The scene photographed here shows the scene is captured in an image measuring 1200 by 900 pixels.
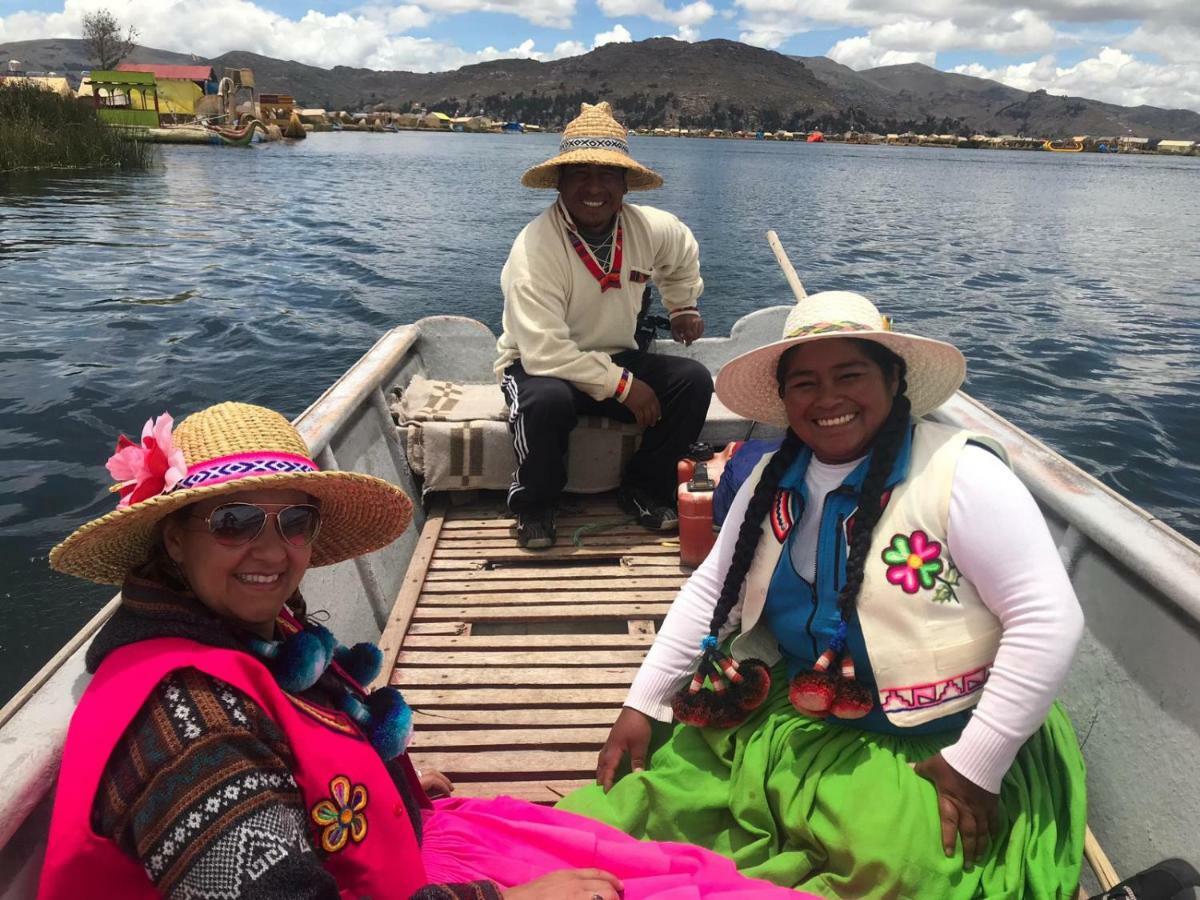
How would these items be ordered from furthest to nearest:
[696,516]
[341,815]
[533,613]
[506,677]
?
[696,516] → [533,613] → [506,677] → [341,815]

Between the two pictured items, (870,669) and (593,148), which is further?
(593,148)

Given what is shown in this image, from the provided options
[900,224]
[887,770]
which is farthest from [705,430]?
[900,224]

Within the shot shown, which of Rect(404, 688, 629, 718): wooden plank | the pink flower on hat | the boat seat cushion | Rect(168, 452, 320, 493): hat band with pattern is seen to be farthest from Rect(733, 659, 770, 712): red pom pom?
the boat seat cushion

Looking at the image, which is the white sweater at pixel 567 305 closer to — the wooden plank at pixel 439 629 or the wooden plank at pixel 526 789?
the wooden plank at pixel 439 629

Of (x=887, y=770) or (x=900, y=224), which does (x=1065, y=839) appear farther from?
(x=900, y=224)

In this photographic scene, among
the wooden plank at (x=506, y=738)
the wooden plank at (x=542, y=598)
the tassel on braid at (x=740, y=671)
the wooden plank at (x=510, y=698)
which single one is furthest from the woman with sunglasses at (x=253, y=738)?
the wooden plank at (x=542, y=598)

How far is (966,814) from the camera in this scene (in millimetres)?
1641

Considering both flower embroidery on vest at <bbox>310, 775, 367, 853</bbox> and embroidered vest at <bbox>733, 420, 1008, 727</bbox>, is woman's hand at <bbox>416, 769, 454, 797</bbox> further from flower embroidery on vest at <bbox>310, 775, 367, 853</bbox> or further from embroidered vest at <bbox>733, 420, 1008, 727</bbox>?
embroidered vest at <bbox>733, 420, 1008, 727</bbox>

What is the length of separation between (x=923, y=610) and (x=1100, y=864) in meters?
0.96

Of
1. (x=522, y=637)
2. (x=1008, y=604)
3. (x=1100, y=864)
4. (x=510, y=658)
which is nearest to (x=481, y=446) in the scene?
(x=522, y=637)

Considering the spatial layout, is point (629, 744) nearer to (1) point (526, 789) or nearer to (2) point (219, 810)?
(1) point (526, 789)

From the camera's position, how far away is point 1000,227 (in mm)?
24859

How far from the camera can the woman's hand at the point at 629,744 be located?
207 centimetres

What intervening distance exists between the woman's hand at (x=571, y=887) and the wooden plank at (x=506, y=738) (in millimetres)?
1177
